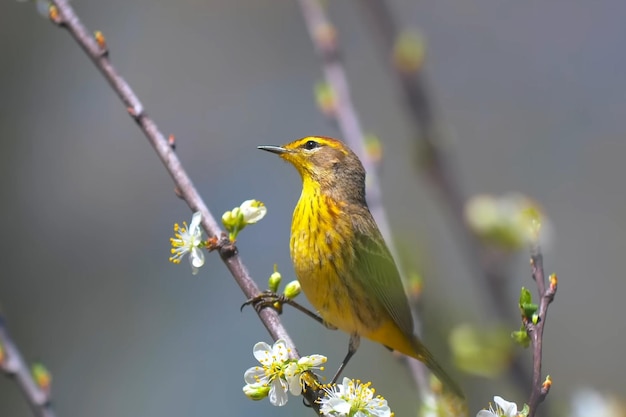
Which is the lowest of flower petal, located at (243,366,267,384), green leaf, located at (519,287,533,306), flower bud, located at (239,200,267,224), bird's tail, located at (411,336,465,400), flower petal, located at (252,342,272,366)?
bird's tail, located at (411,336,465,400)

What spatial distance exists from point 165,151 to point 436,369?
5.92 ft

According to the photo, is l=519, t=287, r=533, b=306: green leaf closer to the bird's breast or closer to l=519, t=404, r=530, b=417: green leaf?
l=519, t=404, r=530, b=417: green leaf

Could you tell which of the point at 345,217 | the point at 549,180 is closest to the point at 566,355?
the point at 549,180

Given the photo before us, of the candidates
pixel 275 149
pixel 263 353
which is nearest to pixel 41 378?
pixel 263 353

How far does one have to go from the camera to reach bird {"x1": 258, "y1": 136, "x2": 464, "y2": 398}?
453 cm

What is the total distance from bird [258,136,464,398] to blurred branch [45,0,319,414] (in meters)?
1.23

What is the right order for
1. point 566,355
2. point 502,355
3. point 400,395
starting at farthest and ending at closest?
point 566,355 < point 400,395 < point 502,355

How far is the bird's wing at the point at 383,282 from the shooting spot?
15.0 ft

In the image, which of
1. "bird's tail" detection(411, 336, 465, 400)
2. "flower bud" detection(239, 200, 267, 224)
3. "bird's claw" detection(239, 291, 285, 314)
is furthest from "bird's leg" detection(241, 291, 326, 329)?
"bird's tail" detection(411, 336, 465, 400)

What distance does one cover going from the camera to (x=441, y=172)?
2.80 meters

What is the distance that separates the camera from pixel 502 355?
2576 millimetres

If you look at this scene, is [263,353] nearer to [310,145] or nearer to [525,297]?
[525,297]

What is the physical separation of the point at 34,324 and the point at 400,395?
5587 millimetres

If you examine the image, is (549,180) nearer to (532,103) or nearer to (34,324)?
(532,103)
